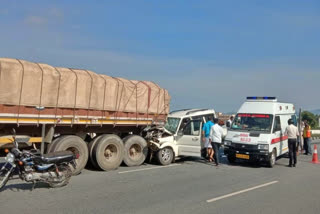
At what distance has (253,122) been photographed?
1321 cm

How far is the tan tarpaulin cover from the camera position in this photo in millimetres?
8805

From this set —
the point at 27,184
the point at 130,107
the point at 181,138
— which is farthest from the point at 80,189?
the point at 181,138

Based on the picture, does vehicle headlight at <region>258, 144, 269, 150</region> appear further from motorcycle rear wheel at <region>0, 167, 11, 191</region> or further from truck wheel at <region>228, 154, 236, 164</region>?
motorcycle rear wheel at <region>0, 167, 11, 191</region>

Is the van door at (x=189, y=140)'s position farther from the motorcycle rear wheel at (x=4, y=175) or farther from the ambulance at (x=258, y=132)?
the motorcycle rear wheel at (x=4, y=175)

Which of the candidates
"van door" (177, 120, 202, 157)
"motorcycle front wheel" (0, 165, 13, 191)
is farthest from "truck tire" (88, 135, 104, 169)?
"motorcycle front wheel" (0, 165, 13, 191)

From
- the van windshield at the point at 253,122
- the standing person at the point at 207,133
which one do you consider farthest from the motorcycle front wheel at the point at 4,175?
the van windshield at the point at 253,122

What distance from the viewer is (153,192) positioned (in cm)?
789

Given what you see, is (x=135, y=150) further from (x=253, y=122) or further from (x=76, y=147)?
(x=253, y=122)

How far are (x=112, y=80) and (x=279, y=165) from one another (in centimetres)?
702

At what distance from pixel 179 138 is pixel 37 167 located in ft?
20.4

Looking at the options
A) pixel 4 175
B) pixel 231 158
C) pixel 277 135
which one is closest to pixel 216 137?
pixel 231 158

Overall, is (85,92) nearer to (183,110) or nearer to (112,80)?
(112,80)

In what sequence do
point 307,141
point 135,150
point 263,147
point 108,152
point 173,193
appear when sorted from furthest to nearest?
point 307,141
point 135,150
point 263,147
point 108,152
point 173,193

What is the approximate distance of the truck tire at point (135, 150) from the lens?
11.8 m
